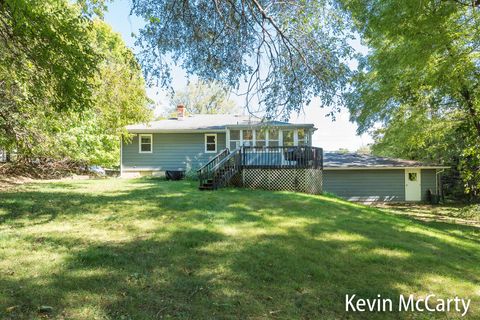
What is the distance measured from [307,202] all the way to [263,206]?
169cm

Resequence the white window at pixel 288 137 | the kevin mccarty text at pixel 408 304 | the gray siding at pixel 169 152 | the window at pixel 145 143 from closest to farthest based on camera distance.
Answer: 1. the kevin mccarty text at pixel 408 304
2. the white window at pixel 288 137
3. the gray siding at pixel 169 152
4. the window at pixel 145 143

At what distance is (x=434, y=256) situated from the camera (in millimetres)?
5758

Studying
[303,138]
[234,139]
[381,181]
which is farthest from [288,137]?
[381,181]

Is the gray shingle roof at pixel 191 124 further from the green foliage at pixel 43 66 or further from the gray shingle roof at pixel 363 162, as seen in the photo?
the green foliage at pixel 43 66

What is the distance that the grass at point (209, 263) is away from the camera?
11.7 ft

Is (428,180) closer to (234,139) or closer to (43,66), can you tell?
(234,139)

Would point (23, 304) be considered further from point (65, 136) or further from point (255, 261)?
point (65, 136)

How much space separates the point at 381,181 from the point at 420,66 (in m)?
13.1

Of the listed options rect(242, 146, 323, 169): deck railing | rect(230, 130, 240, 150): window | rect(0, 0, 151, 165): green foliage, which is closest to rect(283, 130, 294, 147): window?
rect(230, 130, 240, 150): window

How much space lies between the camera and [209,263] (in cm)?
467

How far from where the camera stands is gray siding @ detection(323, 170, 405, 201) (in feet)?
67.0

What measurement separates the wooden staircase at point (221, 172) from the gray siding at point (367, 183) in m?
8.58

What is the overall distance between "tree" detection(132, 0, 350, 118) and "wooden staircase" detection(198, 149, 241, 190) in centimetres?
685

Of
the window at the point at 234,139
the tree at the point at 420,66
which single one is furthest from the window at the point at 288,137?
the tree at the point at 420,66
